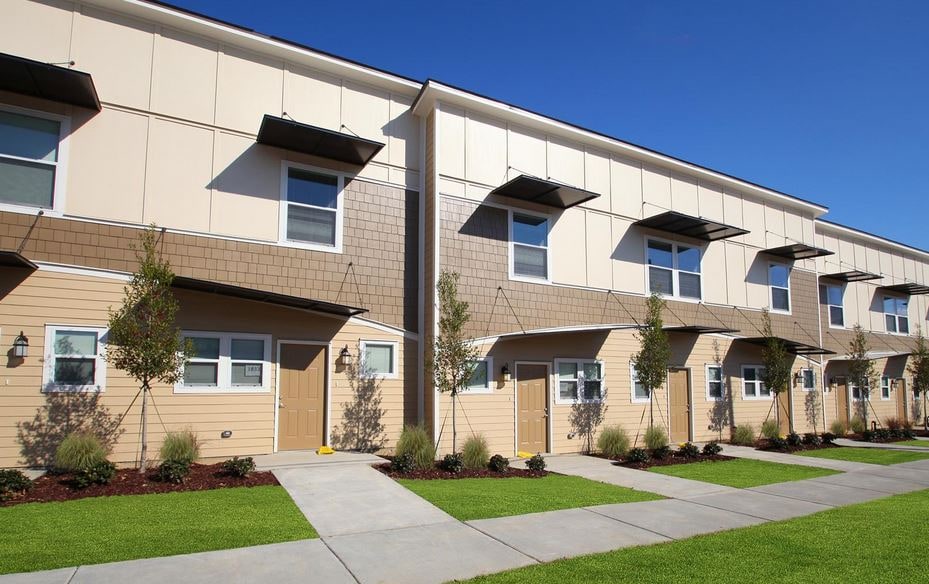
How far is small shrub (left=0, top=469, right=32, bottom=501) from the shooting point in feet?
25.4

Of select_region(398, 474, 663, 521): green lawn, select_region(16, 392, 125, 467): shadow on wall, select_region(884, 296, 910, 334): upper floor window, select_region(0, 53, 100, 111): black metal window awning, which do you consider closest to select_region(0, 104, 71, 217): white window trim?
select_region(0, 53, 100, 111): black metal window awning

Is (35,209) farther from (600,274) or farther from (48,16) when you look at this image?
(600,274)

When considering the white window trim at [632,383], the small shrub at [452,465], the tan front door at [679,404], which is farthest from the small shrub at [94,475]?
the tan front door at [679,404]

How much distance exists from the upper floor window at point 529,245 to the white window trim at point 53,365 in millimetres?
8732

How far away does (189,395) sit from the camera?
35.9 ft

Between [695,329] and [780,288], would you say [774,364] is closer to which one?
[780,288]

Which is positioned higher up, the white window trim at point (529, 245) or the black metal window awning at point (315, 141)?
the black metal window awning at point (315, 141)

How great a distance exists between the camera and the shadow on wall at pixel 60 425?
31.5 ft

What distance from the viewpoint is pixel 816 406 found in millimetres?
21406

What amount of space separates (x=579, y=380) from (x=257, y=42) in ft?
35.6

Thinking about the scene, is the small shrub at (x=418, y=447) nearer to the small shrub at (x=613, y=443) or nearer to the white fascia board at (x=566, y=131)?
the small shrub at (x=613, y=443)

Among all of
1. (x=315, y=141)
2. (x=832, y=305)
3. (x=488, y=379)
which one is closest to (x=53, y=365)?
(x=315, y=141)

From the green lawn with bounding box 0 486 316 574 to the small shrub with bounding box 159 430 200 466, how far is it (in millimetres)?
1334

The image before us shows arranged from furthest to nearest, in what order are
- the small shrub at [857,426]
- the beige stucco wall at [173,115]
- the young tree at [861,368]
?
the small shrub at [857,426], the young tree at [861,368], the beige stucco wall at [173,115]
